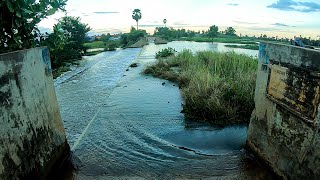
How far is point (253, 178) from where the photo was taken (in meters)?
4.57

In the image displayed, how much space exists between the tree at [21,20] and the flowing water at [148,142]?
8.23 ft

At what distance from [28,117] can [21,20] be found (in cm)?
201

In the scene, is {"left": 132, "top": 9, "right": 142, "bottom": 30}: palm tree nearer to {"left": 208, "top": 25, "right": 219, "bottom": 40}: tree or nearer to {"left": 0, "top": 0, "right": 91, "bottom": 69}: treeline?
{"left": 208, "top": 25, "right": 219, "bottom": 40}: tree

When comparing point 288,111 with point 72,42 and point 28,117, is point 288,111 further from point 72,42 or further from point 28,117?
point 72,42

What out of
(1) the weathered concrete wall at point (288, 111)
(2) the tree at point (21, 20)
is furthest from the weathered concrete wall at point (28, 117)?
(1) the weathered concrete wall at point (288, 111)

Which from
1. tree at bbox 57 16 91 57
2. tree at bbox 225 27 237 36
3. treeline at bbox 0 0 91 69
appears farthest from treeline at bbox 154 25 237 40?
treeline at bbox 0 0 91 69

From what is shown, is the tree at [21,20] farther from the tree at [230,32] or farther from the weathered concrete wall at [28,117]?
the tree at [230,32]

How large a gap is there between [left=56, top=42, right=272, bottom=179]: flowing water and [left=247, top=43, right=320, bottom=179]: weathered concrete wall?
565 mm

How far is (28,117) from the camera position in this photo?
403 centimetres

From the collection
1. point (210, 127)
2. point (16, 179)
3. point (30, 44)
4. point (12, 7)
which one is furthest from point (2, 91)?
point (210, 127)

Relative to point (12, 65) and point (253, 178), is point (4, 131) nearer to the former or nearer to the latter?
point (12, 65)

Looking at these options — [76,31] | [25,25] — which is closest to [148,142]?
[25,25]

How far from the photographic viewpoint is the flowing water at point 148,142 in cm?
493

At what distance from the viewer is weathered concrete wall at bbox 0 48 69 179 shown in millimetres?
3473
